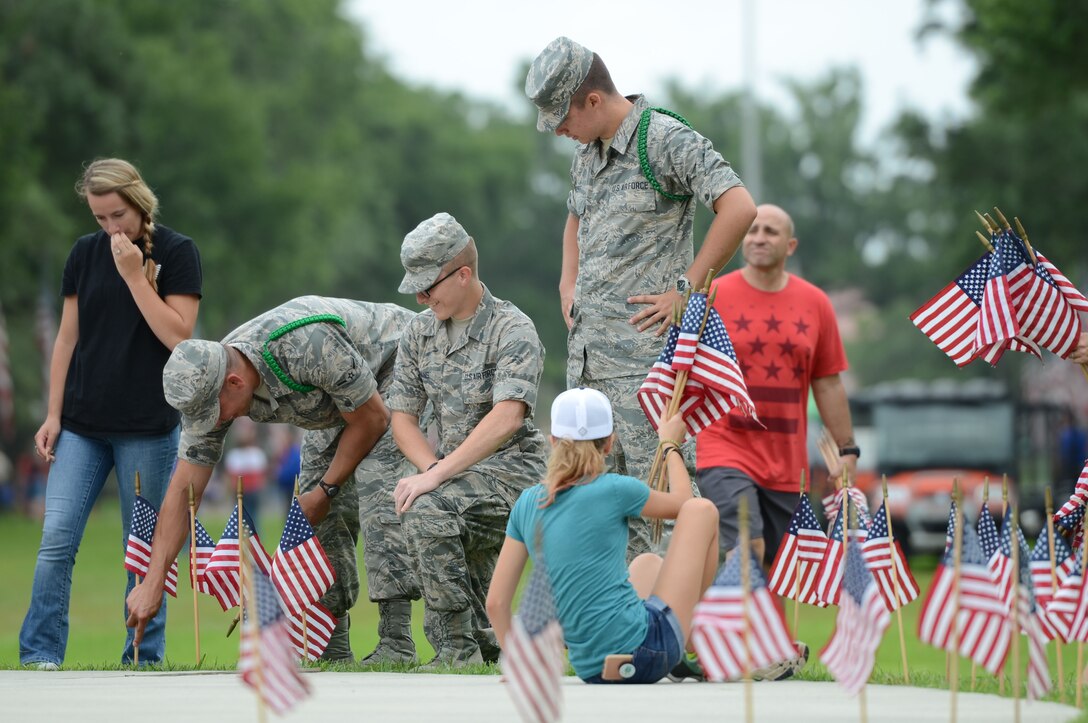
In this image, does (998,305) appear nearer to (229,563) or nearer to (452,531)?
(452,531)

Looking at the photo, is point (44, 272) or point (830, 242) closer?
point (44, 272)

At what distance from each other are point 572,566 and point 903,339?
8112 cm

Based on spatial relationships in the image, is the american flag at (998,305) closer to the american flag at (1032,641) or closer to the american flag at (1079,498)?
the american flag at (1079,498)

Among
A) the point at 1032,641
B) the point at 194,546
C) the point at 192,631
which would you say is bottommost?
the point at 192,631

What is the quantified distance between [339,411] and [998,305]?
299 centimetres

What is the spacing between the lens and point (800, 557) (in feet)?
28.8

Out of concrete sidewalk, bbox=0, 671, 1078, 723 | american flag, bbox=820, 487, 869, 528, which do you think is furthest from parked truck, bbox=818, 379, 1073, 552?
concrete sidewalk, bbox=0, 671, 1078, 723

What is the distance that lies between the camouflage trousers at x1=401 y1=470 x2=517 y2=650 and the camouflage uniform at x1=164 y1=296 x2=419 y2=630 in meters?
0.34

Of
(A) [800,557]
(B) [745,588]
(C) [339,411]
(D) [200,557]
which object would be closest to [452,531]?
(C) [339,411]

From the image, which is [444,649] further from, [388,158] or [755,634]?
[388,158]

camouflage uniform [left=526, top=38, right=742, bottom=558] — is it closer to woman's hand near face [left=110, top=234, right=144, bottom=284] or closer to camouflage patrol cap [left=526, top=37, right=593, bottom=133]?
camouflage patrol cap [left=526, top=37, right=593, bottom=133]

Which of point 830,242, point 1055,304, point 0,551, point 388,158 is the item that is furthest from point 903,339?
point 1055,304

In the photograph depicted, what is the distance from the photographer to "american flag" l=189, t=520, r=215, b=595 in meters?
8.86

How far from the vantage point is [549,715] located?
545 centimetres
